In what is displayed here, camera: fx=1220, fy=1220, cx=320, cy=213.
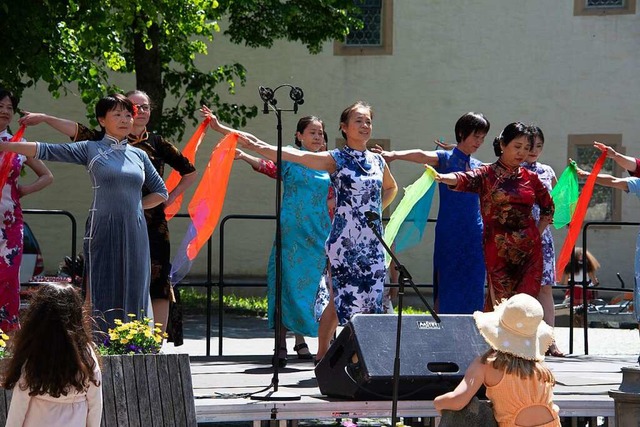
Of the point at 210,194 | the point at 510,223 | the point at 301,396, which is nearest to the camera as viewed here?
the point at 301,396

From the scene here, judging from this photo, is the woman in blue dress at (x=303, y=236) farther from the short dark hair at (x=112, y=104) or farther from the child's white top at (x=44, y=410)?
→ the child's white top at (x=44, y=410)

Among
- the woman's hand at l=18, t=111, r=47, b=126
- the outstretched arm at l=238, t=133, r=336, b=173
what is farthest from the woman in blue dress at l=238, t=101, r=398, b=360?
the woman's hand at l=18, t=111, r=47, b=126

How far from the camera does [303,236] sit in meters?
9.04

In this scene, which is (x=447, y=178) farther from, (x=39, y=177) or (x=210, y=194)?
(x=39, y=177)

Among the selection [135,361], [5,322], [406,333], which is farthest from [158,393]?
[5,322]

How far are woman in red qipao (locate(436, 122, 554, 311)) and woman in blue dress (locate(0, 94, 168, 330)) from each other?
2403mm

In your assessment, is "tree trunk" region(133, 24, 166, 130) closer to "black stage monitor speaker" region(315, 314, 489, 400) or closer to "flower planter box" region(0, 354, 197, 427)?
"black stage monitor speaker" region(315, 314, 489, 400)

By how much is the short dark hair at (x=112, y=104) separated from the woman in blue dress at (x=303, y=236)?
1803 mm

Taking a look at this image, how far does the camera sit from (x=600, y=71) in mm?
22406

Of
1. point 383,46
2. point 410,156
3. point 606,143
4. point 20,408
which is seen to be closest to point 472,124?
point 410,156

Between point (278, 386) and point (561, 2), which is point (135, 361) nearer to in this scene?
point (278, 386)

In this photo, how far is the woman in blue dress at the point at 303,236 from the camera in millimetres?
9008

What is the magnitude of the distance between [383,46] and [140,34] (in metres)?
7.27

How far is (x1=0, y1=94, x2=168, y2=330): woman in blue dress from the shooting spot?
7.20m
